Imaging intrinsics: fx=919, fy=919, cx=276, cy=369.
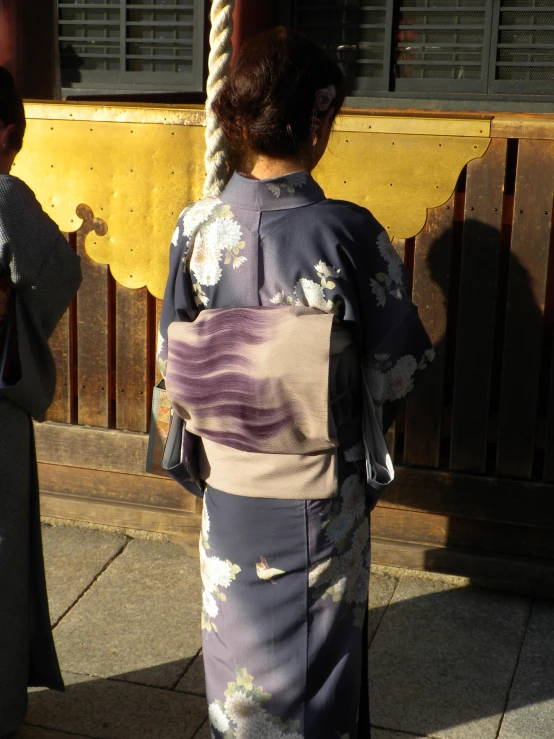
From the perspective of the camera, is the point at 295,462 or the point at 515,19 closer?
the point at 295,462

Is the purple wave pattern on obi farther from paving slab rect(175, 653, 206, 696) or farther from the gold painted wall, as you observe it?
the gold painted wall

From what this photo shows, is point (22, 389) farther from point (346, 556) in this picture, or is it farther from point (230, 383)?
point (346, 556)

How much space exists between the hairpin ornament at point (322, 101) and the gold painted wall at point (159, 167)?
Answer: 50.3 inches

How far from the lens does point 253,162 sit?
221cm

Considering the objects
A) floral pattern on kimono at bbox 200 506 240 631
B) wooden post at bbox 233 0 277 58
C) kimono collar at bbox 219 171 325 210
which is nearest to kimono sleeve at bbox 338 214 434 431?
kimono collar at bbox 219 171 325 210

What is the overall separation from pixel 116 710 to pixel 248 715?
688 millimetres

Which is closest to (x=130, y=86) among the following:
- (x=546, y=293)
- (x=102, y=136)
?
(x=102, y=136)

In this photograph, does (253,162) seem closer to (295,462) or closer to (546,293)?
(295,462)

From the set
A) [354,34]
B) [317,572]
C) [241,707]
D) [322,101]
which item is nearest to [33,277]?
[322,101]

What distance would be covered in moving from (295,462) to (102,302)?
1.96 m

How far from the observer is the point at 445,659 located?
10.2 feet

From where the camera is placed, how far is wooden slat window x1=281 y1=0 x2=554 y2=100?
442cm

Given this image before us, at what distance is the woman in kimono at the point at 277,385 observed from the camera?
6.89ft

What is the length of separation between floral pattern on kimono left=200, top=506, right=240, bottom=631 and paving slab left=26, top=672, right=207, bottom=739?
542mm
